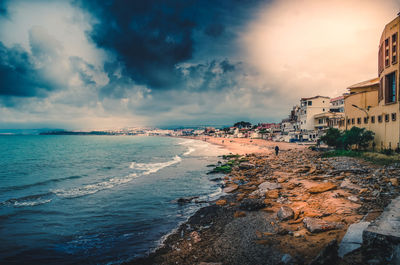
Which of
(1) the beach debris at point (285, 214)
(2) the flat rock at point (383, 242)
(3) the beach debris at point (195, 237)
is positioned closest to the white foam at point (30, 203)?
(3) the beach debris at point (195, 237)

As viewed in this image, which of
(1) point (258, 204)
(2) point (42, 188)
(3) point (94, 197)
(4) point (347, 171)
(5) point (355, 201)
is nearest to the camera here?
(5) point (355, 201)

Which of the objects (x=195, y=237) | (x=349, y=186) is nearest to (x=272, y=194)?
(x=349, y=186)

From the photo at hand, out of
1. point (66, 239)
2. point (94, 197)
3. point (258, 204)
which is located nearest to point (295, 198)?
point (258, 204)

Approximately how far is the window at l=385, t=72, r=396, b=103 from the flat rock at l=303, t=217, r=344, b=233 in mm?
27986

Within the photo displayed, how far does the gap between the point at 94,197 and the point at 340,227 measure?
56.8 feet

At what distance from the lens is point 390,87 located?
26844mm

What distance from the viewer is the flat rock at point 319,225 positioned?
7.60 meters

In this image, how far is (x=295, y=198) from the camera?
12.3m

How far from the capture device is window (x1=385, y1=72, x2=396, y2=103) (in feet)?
87.0

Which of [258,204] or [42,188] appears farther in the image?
[42,188]

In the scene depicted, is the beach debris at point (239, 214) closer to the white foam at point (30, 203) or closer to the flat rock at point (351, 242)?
the flat rock at point (351, 242)

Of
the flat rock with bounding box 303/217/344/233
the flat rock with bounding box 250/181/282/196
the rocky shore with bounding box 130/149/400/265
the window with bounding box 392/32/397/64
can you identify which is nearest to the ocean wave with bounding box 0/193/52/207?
the rocky shore with bounding box 130/149/400/265

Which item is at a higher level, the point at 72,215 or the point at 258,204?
the point at 258,204

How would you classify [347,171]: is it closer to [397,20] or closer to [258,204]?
[258,204]
